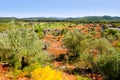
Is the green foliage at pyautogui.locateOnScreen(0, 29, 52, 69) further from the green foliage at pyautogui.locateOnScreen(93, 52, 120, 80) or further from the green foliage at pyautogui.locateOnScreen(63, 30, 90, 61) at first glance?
the green foliage at pyautogui.locateOnScreen(63, 30, 90, 61)

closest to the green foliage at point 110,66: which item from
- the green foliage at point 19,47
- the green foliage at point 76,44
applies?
the green foliage at point 19,47

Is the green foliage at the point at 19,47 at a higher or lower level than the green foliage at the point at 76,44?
higher

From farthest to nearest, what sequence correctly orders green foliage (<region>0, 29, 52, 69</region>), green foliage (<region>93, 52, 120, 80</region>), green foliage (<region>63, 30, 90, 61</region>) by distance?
green foliage (<region>63, 30, 90, 61</region>) → green foliage (<region>0, 29, 52, 69</region>) → green foliage (<region>93, 52, 120, 80</region>)

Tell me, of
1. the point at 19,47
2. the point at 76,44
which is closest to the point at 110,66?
the point at 19,47

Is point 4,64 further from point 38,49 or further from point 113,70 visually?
point 113,70

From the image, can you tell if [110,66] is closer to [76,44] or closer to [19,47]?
[19,47]

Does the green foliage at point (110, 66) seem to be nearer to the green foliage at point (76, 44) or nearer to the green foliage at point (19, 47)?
the green foliage at point (19, 47)

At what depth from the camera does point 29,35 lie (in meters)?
25.6

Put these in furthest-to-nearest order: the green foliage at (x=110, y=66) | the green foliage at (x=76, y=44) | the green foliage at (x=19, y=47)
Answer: the green foliage at (x=76, y=44) → the green foliage at (x=19, y=47) → the green foliage at (x=110, y=66)

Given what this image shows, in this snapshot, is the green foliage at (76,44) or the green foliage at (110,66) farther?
the green foliage at (76,44)

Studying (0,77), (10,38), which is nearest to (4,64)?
(10,38)

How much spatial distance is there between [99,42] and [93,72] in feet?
22.7

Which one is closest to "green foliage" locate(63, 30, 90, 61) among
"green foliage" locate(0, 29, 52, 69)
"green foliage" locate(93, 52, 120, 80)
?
"green foliage" locate(93, 52, 120, 80)

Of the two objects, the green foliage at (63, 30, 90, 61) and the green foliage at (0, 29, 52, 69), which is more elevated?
the green foliage at (0, 29, 52, 69)
